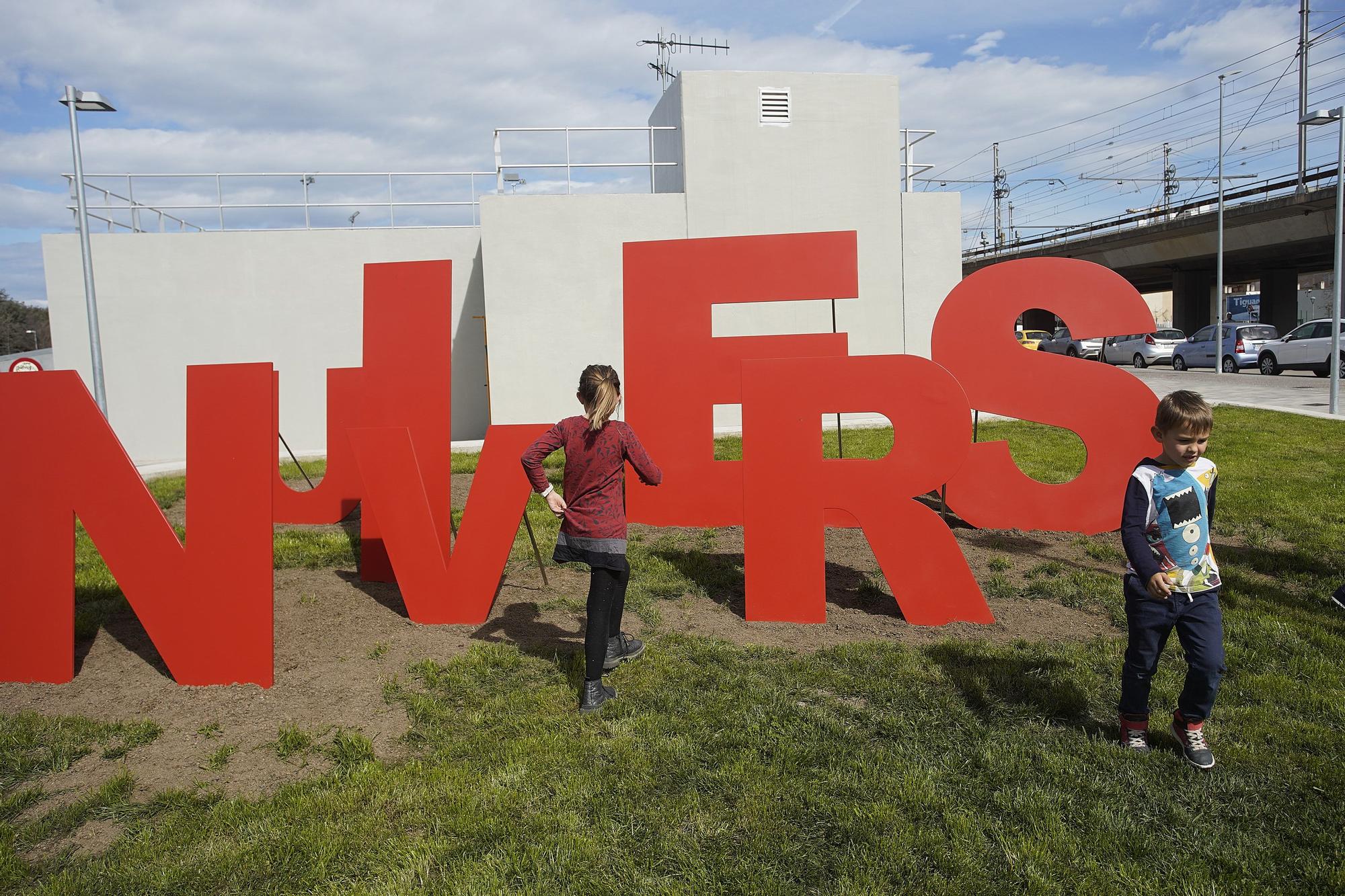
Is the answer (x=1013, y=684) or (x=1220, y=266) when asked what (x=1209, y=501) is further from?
(x=1220, y=266)

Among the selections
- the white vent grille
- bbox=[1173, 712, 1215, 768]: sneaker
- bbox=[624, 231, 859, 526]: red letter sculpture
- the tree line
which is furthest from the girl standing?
the tree line

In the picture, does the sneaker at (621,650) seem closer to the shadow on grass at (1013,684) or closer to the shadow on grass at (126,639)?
the shadow on grass at (1013,684)

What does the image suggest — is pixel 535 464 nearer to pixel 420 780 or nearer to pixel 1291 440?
pixel 420 780

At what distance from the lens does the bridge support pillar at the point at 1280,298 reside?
3981 cm

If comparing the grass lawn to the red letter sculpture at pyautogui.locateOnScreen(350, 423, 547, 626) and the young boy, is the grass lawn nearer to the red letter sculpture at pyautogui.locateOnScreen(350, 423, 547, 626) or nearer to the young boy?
the young boy

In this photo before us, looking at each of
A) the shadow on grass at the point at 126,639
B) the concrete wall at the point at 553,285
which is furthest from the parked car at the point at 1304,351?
the shadow on grass at the point at 126,639

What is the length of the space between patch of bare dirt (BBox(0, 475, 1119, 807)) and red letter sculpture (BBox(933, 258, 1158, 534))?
50 centimetres

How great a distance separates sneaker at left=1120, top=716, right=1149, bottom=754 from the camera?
383 centimetres

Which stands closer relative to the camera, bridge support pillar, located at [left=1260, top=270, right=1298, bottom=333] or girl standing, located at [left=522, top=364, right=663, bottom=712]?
girl standing, located at [left=522, top=364, right=663, bottom=712]

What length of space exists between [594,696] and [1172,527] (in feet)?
9.46

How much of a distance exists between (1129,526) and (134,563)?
548 cm

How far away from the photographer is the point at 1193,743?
12.2ft

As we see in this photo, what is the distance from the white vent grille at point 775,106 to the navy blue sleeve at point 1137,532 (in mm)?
12780

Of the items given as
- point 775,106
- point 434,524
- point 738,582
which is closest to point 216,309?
point 775,106
